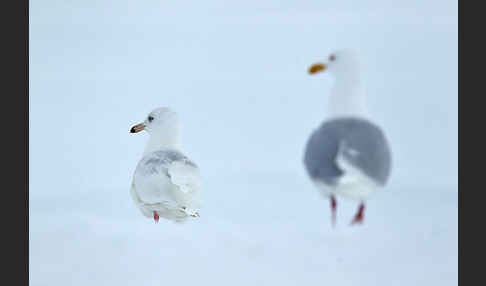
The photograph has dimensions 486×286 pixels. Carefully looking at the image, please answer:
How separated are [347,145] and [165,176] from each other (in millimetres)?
561

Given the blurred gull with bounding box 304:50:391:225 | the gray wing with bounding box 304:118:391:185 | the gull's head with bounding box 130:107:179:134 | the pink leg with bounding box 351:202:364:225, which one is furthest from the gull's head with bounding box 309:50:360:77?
the gull's head with bounding box 130:107:179:134

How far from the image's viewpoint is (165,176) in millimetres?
2098

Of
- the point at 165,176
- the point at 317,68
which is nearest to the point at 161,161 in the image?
the point at 165,176

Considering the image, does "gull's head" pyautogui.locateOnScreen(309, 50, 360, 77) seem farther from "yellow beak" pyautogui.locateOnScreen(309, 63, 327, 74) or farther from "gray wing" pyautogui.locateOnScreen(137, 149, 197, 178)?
"gray wing" pyautogui.locateOnScreen(137, 149, 197, 178)

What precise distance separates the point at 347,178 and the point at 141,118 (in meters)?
0.83

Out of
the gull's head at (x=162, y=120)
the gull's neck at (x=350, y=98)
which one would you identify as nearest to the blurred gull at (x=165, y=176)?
the gull's head at (x=162, y=120)

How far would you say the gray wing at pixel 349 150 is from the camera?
6.16 ft

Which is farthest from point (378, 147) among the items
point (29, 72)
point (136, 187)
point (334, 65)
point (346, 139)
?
point (29, 72)

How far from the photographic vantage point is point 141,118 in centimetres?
239

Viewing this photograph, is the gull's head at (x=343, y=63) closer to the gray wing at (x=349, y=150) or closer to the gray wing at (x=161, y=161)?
the gray wing at (x=349, y=150)

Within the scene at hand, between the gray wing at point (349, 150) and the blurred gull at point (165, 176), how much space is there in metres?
0.40

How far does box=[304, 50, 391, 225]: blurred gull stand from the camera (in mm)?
1880

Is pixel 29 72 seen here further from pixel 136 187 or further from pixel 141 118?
pixel 136 187

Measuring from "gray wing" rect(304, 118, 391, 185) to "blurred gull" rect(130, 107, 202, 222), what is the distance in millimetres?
398
